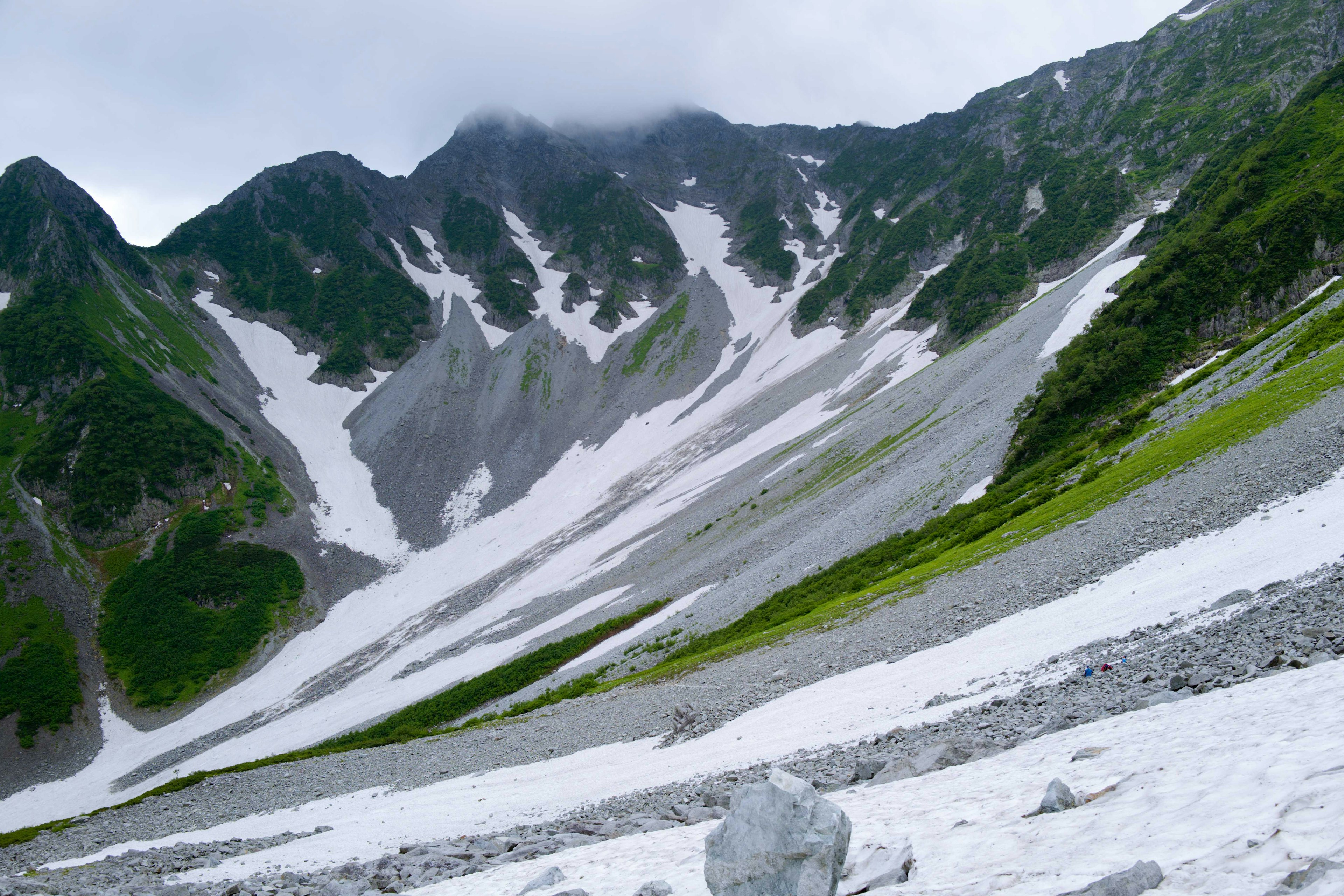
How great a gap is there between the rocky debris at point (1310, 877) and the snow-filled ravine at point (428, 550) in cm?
5143

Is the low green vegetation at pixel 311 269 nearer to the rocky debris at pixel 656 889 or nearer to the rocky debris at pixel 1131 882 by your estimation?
the rocky debris at pixel 656 889

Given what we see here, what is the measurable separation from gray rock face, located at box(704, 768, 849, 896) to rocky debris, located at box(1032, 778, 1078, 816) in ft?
8.00

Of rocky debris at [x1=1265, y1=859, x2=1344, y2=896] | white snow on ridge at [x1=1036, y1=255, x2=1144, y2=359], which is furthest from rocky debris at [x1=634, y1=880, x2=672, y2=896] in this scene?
white snow on ridge at [x1=1036, y1=255, x2=1144, y2=359]

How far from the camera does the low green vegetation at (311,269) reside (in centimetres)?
14675

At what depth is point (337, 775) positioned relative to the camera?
32.3 m

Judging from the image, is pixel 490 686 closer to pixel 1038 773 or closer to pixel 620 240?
pixel 1038 773

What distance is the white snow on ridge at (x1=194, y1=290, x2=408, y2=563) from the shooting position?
98.1 metres

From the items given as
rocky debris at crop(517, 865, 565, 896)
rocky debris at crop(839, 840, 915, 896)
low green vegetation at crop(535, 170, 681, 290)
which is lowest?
A: rocky debris at crop(839, 840, 915, 896)

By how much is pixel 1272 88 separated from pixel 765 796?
148571 mm

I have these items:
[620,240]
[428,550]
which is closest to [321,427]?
[428,550]

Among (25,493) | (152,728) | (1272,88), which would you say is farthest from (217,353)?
(1272,88)

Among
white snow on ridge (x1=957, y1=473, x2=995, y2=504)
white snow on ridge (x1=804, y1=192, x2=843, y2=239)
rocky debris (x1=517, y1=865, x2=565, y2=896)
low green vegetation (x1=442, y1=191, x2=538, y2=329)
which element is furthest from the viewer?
white snow on ridge (x1=804, y1=192, x2=843, y2=239)

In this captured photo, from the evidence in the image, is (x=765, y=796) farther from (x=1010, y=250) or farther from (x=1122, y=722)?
(x=1010, y=250)

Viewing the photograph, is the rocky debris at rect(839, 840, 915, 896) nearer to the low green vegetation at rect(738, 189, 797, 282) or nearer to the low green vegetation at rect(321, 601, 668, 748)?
the low green vegetation at rect(321, 601, 668, 748)
